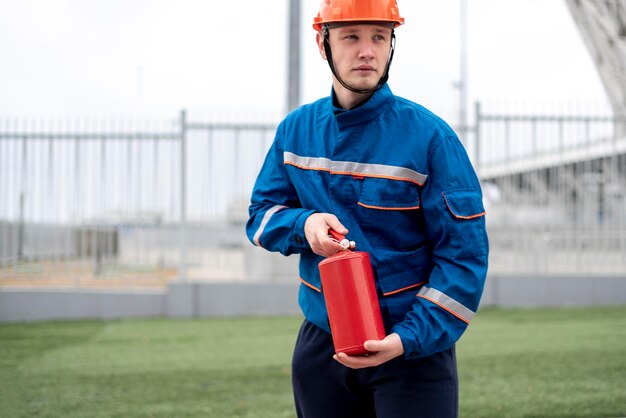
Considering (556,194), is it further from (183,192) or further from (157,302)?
(157,302)

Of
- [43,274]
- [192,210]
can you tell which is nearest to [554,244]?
[192,210]

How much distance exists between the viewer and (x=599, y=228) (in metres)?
8.97

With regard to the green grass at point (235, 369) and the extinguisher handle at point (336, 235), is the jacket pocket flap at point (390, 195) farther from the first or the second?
the green grass at point (235, 369)

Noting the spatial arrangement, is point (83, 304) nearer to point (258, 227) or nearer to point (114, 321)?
point (114, 321)

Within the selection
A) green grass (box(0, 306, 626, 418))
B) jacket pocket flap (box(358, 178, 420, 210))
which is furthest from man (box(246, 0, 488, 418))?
green grass (box(0, 306, 626, 418))

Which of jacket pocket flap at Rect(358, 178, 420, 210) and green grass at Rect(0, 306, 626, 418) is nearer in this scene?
jacket pocket flap at Rect(358, 178, 420, 210)

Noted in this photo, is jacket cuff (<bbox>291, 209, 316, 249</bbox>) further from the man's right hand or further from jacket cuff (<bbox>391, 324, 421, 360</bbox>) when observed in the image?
jacket cuff (<bbox>391, 324, 421, 360</bbox>)

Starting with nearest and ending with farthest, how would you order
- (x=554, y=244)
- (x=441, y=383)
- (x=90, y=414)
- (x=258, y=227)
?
(x=441, y=383) < (x=258, y=227) < (x=90, y=414) < (x=554, y=244)

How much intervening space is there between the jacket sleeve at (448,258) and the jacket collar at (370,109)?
0.15 m

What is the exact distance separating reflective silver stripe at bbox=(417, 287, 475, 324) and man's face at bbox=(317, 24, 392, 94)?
0.50 m

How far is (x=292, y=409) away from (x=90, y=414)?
1167 millimetres

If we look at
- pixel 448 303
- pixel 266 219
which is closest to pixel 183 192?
pixel 266 219

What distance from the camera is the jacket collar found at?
1657 millimetres

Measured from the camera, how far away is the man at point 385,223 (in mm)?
1558
